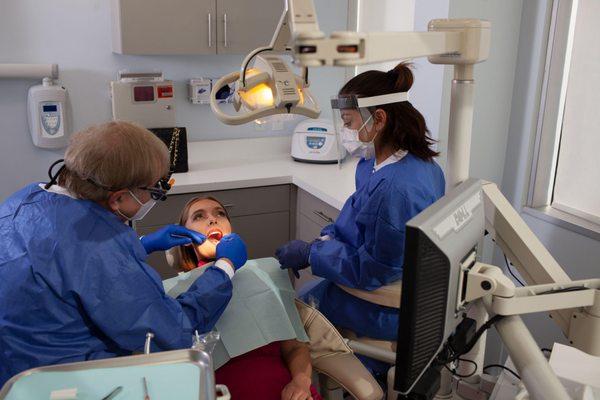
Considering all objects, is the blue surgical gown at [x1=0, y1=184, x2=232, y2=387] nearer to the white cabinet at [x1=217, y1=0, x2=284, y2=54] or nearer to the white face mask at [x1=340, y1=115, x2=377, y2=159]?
the white face mask at [x1=340, y1=115, x2=377, y2=159]

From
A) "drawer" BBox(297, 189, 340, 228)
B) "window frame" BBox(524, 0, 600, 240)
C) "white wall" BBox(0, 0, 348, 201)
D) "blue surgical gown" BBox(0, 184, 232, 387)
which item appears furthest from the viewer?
"white wall" BBox(0, 0, 348, 201)

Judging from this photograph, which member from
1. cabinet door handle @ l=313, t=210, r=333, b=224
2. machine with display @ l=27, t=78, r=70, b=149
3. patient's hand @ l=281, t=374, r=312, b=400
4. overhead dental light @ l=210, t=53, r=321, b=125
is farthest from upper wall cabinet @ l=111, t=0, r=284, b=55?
patient's hand @ l=281, t=374, r=312, b=400

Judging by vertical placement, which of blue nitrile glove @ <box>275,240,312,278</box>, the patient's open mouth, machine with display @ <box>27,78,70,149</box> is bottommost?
blue nitrile glove @ <box>275,240,312,278</box>

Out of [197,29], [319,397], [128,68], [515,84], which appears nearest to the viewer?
[319,397]

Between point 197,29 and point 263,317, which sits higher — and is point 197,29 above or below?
above

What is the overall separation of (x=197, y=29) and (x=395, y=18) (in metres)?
1.17

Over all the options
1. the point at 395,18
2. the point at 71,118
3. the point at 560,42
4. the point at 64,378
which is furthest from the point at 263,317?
the point at 395,18

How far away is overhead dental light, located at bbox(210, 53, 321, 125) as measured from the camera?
1.52 m

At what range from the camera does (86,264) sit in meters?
1.38

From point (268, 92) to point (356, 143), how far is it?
609 millimetres

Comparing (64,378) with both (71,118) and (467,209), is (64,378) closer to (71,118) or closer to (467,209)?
(467,209)

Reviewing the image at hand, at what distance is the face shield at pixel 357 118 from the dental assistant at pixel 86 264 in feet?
2.12

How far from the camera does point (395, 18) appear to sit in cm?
350

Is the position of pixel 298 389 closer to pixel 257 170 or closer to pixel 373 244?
pixel 373 244
